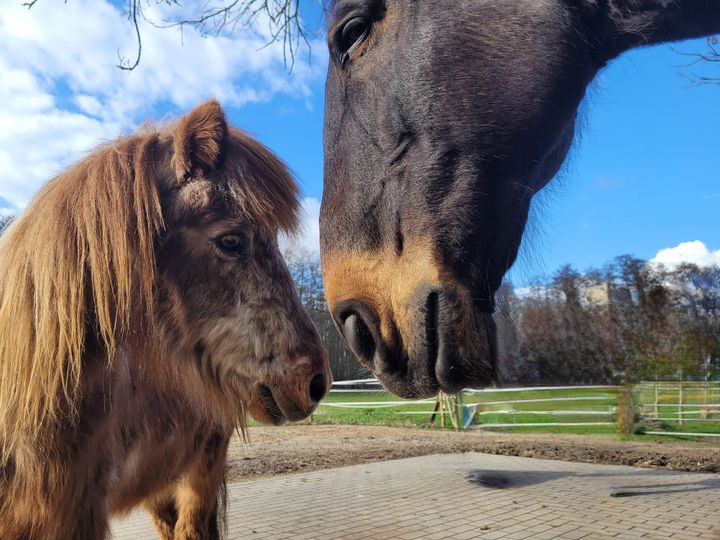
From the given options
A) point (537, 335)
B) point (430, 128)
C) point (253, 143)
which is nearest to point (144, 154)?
point (253, 143)

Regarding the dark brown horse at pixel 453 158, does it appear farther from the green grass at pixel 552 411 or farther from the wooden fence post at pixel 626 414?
the wooden fence post at pixel 626 414

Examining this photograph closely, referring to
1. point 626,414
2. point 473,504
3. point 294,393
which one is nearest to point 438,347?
point 294,393

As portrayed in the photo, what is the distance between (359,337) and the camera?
1.39 m

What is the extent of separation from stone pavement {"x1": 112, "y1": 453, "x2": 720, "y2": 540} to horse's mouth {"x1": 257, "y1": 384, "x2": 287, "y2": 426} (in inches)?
115

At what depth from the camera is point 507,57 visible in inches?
52.6

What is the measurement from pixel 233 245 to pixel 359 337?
0.83m

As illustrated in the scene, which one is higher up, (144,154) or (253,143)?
(253,143)

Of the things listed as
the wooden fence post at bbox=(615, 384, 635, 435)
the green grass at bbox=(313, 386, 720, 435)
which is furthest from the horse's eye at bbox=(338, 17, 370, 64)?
the wooden fence post at bbox=(615, 384, 635, 435)

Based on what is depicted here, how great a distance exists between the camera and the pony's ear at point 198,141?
2.02 metres

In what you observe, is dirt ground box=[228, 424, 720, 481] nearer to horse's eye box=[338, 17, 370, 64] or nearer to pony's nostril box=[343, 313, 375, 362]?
pony's nostril box=[343, 313, 375, 362]

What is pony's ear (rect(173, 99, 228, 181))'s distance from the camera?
2.02 m

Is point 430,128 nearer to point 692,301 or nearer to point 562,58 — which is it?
point 562,58

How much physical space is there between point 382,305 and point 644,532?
452 cm

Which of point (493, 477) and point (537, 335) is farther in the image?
point (493, 477)
